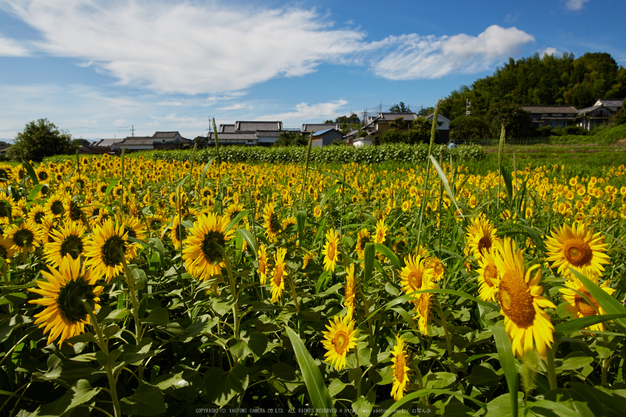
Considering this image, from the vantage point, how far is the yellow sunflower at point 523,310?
2.06 ft

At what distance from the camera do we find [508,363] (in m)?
0.58

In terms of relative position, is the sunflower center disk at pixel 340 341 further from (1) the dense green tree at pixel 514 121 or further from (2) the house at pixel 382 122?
(2) the house at pixel 382 122

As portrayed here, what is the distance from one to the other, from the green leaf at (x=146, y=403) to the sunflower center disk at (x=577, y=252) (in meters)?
1.21

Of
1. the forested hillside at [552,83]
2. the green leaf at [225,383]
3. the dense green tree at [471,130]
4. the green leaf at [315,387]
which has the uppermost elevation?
the forested hillside at [552,83]

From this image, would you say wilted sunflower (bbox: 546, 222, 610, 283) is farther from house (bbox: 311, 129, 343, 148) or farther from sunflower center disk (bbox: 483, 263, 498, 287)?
house (bbox: 311, 129, 343, 148)

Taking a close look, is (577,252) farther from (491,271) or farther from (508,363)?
(508,363)

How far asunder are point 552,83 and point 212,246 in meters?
111

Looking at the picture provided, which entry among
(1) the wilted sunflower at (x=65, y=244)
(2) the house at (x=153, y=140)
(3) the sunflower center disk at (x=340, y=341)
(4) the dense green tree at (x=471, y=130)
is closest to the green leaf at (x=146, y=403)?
(3) the sunflower center disk at (x=340, y=341)

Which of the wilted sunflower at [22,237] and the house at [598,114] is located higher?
the house at [598,114]

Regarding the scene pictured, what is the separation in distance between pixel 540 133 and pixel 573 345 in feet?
233

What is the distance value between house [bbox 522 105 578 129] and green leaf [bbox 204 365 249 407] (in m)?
91.7

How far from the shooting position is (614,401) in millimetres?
606

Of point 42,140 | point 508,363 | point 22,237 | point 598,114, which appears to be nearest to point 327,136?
point 598,114

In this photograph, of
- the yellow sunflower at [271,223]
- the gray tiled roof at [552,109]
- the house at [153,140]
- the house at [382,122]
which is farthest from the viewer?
the gray tiled roof at [552,109]
